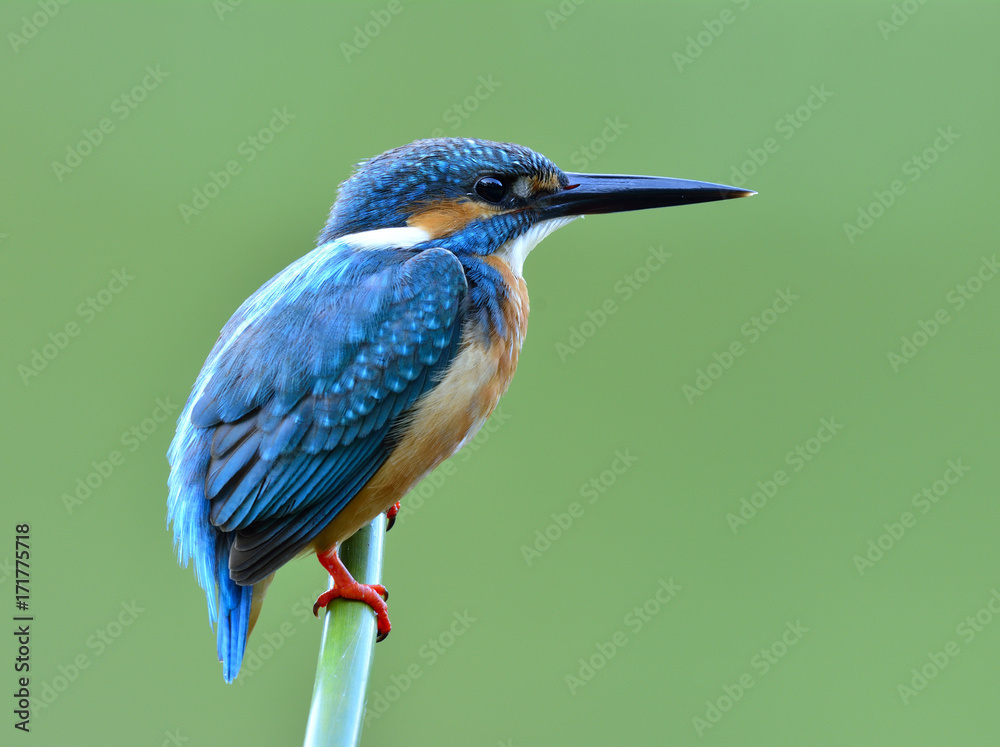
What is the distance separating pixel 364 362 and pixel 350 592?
365mm

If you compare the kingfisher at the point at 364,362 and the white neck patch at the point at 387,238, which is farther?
the white neck patch at the point at 387,238

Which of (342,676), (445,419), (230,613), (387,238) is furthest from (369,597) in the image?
(387,238)

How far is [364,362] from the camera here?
1.58m

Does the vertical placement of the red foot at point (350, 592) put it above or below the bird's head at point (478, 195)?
below

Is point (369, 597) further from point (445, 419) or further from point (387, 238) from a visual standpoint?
point (387, 238)

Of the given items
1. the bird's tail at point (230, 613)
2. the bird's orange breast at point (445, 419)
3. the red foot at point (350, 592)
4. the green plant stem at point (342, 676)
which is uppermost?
the bird's orange breast at point (445, 419)

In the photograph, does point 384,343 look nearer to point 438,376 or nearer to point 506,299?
point 438,376

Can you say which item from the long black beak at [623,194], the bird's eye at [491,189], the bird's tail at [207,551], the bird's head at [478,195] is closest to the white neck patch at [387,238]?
the bird's head at [478,195]

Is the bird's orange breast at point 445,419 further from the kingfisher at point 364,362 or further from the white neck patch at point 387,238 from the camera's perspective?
the white neck patch at point 387,238

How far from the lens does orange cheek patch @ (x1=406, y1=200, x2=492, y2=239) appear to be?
1758mm

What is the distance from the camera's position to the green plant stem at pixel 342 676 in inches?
36.0

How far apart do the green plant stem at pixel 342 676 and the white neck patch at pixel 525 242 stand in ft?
2.57

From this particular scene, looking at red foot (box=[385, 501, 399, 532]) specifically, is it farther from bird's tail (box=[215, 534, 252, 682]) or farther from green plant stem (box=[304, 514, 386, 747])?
green plant stem (box=[304, 514, 386, 747])

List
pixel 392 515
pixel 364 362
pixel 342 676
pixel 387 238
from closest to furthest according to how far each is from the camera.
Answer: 1. pixel 342 676
2. pixel 364 362
3. pixel 387 238
4. pixel 392 515
